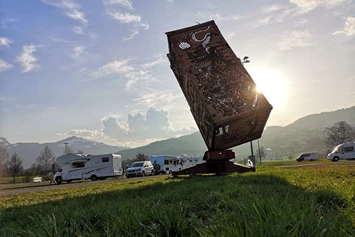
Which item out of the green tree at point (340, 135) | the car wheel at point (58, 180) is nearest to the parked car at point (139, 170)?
the car wheel at point (58, 180)

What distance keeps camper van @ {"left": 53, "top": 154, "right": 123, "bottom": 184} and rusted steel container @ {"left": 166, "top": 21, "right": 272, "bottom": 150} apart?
20.8 m

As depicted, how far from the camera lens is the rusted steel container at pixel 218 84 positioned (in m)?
12.7

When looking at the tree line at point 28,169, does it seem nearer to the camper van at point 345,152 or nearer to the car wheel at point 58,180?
the car wheel at point 58,180

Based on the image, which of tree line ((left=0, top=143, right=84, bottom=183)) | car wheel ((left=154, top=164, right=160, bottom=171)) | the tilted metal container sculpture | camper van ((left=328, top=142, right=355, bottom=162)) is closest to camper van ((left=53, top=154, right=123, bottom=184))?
car wheel ((left=154, top=164, right=160, bottom=171))

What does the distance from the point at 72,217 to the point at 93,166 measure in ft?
98.7

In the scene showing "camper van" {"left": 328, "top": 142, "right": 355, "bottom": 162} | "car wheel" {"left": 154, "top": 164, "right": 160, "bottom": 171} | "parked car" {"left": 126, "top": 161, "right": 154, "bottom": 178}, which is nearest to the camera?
"parked car" {"left": 126, "top": 161, "right": 154, "bottom": 178}

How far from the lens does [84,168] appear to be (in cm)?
3225

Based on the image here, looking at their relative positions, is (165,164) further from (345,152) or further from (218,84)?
(218,84)

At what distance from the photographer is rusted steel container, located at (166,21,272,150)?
12.7m

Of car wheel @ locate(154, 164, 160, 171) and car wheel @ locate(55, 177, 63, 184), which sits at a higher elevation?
car wheel @ locate(154, 164, 160, 171)

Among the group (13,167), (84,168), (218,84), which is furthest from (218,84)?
(13,167)

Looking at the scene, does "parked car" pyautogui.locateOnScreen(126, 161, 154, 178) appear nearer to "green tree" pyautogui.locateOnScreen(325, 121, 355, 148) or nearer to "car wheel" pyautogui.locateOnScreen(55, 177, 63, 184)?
"car wheel" pyautogui.locateOnScreen(55, 177, 63, 184)

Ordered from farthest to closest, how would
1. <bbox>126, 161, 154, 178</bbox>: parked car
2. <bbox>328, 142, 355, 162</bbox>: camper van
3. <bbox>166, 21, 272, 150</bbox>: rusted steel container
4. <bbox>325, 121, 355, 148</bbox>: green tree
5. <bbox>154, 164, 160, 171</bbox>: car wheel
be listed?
→ <bbox>325, 121, 355, 148</bbox>: green tree, <bbox>328, 142, 355, 162</bbox>: camper van, <bbox>154, 164, 160, 171</bbox>: car wheel, <bbox>126, 161, 154, 178</bbox>: parked car, <bbox>166, 21, 272, 150</bbox>: rusted steel container

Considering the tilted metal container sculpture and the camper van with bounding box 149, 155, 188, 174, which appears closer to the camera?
the tilted metal container sculpture
